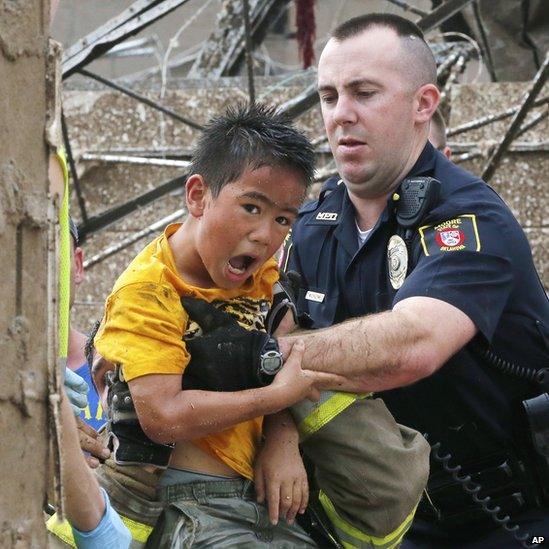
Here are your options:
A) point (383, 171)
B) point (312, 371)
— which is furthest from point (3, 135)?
point (383, 171)

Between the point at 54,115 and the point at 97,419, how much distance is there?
8.21ft

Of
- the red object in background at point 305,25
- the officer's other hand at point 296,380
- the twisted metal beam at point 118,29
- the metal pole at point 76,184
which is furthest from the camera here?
the red object in background at point 305,25

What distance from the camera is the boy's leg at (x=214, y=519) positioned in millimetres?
2793

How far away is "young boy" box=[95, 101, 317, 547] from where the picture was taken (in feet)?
9.11

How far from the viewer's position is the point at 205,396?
110 inches

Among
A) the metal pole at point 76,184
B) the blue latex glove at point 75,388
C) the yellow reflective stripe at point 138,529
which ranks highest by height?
the blue latex glove at point 75,388

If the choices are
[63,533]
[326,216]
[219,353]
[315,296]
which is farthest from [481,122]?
[63,533]

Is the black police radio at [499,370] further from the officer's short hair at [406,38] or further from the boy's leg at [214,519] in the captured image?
the boy's leg at [214,519]

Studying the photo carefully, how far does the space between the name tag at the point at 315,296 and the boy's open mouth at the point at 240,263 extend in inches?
40.2

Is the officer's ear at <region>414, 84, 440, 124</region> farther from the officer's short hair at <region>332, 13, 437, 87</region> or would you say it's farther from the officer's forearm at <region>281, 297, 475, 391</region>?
the officer's forearm at <region>281, 297, 475, 391</region>

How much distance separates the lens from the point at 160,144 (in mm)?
7098

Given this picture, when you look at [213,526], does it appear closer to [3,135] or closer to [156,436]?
[156,436]

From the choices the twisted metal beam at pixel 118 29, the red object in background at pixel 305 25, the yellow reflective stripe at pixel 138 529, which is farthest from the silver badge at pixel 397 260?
the red object in background at pixel 305 25

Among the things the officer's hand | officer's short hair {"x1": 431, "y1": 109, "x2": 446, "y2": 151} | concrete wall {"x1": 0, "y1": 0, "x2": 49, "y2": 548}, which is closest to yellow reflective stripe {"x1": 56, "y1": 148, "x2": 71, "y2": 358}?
concrete wall {"x1": 0, "y1": 0, "x2": 49, "y2": 548}
